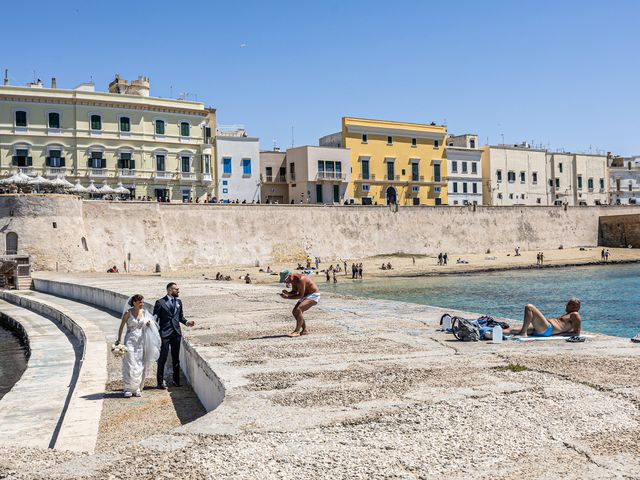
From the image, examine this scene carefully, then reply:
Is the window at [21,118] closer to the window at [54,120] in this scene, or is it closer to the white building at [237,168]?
the window at [54,120]

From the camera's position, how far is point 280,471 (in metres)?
4.95

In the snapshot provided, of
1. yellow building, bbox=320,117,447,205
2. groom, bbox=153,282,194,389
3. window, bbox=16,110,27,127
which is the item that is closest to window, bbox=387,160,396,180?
yellow building, bbox=320,117,447,205

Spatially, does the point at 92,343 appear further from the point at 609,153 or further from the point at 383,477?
the point at 609,153

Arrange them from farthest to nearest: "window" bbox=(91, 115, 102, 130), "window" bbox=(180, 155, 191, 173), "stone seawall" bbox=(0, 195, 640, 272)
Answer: "window" bbox=(180, 155, 191, 173) → "window" bbox=(91, 115, 102, 130) → "stone seawall" bbox=(0, 195, 640, 272)

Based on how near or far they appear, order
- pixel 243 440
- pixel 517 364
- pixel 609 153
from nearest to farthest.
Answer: pixel 243 440 → pixel 517 364 → pixel 609 153

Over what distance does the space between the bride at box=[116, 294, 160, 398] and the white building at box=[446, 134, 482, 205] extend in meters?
59.2

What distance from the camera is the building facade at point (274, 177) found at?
58000 mm

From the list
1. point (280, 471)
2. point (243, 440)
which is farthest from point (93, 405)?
point (280, 471)

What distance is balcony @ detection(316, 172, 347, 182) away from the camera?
57.5 m

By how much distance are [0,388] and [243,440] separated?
9.30 meters

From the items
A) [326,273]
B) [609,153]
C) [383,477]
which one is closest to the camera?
[383,477]

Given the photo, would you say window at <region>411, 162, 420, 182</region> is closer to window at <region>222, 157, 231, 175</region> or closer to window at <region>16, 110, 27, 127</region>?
window at <region>222, 157, 231, 175</region>

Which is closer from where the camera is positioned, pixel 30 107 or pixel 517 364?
pixel 517 364

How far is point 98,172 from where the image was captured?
46.3 metres
